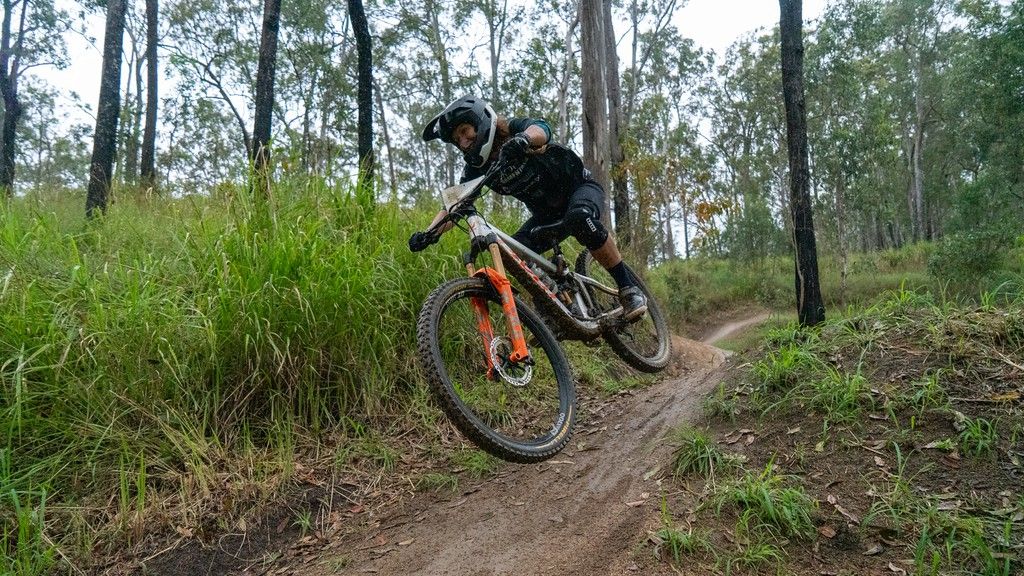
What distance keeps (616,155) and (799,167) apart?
858cm

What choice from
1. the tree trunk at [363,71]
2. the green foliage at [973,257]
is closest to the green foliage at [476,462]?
the tree trunk at [363,71]

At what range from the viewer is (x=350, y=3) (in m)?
8.30

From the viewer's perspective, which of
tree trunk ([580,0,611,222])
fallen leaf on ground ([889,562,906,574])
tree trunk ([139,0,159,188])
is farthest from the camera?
tree trunk ([139,0,159,188])

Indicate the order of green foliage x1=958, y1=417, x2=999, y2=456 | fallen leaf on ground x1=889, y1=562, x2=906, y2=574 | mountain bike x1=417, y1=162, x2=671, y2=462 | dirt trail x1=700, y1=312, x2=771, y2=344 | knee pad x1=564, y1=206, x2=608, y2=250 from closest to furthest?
fallen leaf on ground x1=889, y1=562, x2=906, y2=574
green foliage x1=958, y1=417, x2=999, y2=456
mountain bike x1=417, y1=162, x2=671, y2=462
knee pad x1=564, y1=206, x2=608, y2=250
dirt trail x1=700, y1=312, x2=771, y2=344

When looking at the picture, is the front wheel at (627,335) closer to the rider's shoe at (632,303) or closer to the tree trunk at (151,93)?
the rider's shoe at (632,303)

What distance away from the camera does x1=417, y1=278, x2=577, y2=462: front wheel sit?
282 cm

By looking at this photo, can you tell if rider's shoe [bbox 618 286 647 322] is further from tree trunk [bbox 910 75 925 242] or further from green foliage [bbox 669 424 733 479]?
tree trunk [bbox 910 75 925 242]

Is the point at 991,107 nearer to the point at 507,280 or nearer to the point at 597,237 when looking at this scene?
the point at 597,237

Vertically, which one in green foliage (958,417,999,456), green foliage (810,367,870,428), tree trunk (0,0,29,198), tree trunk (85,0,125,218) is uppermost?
tree trunk (0,0,29,198)

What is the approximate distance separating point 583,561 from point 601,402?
278 cm

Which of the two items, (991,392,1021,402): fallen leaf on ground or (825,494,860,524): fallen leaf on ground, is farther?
(991,392,1021,402): fallen leaf on ground

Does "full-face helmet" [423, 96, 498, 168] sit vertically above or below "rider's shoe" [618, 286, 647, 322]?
above

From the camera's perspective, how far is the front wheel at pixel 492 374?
2824 mm

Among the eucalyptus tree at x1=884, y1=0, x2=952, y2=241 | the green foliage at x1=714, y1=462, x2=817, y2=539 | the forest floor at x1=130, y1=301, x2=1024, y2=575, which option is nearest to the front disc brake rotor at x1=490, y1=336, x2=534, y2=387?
the forest floor at x1=130, y1=301, x2=1024, y2=575
